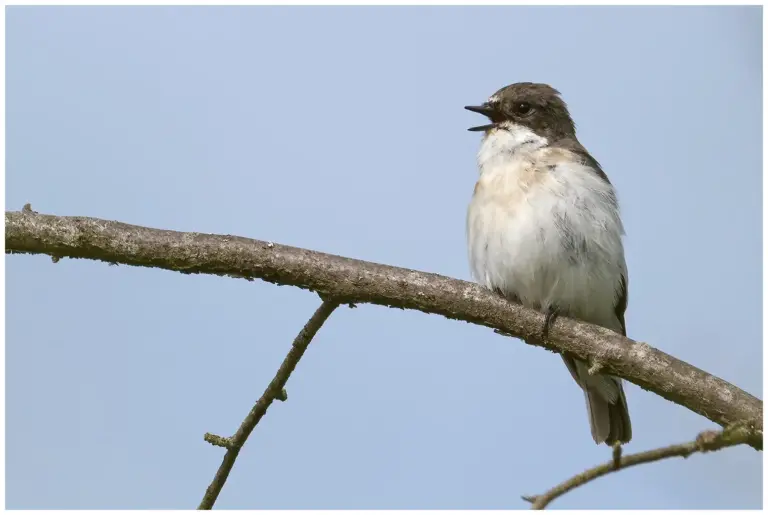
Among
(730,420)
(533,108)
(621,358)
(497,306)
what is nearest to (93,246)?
(497,306)

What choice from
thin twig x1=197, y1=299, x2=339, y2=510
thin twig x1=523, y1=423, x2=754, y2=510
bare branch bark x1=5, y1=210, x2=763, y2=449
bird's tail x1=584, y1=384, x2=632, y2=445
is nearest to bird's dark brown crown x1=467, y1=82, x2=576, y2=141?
bird's tail x1=584, y1=384, x2=632, y2=445

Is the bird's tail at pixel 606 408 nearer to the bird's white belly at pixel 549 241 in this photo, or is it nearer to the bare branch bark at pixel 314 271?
the bird's white belly at pixel 549 241

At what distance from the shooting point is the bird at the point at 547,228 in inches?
260

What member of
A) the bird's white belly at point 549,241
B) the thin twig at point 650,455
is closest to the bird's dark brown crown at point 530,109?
the bird's white belly at point 549,241

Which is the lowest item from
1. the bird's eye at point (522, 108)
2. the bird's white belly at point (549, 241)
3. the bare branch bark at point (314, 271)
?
the bare branch bark at point (314, 271)

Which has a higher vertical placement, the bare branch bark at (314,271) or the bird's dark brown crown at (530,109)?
the bird's dark brown crown at (530,109)

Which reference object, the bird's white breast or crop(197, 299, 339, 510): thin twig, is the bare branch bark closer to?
crop(197, 299, 339, 510): thin twig

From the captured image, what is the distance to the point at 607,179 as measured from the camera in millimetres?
7406

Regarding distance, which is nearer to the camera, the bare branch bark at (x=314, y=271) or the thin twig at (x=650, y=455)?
the thin twig at (x=650, y=455)

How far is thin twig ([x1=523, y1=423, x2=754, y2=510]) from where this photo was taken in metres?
3.11

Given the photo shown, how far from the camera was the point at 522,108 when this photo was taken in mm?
7766

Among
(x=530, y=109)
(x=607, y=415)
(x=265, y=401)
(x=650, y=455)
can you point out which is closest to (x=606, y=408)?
(x=607, y=415)

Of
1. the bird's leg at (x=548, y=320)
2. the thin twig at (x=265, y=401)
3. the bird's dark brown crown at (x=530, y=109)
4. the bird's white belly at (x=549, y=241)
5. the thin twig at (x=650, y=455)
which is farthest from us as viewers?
the bird's dark brown crown at (x=530, y=109)

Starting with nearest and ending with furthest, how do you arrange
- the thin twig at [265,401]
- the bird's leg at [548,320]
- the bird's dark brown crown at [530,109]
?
the thin twig at [265,401] → the bird's leg at [548,320] → the bird's dark brown crown at [530,109]
